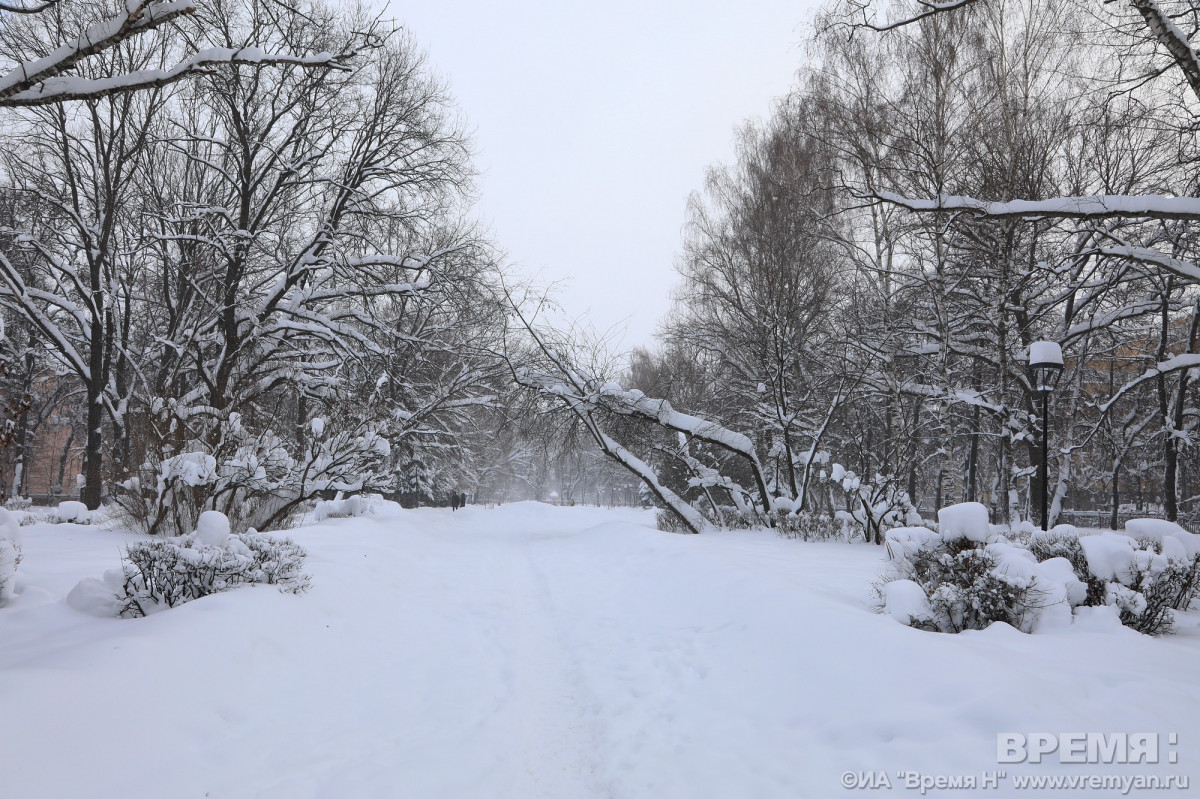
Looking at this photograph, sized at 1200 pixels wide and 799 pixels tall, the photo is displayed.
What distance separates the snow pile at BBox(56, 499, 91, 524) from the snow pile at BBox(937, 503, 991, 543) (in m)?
13.7

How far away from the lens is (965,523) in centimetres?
532

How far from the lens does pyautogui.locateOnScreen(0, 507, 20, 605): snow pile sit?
15.3 feet

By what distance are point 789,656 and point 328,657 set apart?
354 cm

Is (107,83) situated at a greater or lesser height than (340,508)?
greater

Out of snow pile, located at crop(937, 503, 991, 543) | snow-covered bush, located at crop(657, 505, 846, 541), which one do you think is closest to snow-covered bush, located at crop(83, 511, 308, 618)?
snow pile, located at crop(937, 503, 991, 543)

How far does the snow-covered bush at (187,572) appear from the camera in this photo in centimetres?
474

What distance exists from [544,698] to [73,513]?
1119 centimetres

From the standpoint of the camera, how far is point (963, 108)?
528 inches

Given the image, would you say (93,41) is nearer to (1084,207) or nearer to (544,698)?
(544,698)

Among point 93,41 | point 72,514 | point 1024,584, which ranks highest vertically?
point 93,41

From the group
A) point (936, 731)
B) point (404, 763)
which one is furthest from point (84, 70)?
point (936, 731)

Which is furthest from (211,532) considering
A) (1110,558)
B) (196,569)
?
(1110,558)

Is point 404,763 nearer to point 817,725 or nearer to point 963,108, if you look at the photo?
point 817,725

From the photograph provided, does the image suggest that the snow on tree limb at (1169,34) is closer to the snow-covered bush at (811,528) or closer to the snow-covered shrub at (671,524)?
the snow-covered bush at (811,528)
